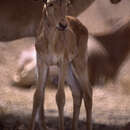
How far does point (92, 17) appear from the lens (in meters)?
6.78

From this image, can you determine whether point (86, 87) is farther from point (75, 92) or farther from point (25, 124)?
point (25, 124)

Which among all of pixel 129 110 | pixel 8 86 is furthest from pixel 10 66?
pixel 129 110

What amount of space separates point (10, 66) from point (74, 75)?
2562 mm

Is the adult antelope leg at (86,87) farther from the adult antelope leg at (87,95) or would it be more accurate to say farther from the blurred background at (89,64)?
the blurred background at (89,64)

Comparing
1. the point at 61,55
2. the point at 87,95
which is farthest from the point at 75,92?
the point at 61,55

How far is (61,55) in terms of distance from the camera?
362cm

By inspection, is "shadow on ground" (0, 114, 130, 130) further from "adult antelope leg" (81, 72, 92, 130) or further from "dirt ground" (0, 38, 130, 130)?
"adult antelope leg" (81, 72, 92, 130)

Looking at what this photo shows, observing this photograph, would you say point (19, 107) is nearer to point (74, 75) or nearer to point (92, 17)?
point (74, 75)

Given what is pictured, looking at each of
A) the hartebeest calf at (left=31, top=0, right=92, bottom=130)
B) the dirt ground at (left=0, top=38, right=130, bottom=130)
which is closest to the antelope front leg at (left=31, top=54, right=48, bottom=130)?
the hartebeest calf at (left=31, top=0, right=92, bottom=130)

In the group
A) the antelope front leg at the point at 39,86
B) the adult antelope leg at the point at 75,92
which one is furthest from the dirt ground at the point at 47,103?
the antelope front leg at the point at 39,86

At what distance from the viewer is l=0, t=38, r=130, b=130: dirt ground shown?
14.5 feet

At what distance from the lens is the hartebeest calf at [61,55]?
3424 millimetres

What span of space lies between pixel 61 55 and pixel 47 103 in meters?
1.86

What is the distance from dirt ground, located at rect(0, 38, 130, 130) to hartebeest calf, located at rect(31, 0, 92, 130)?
0.41m
